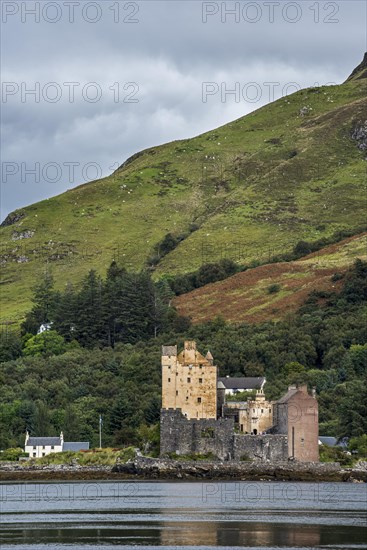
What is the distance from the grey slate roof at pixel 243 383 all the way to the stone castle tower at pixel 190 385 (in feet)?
55.7

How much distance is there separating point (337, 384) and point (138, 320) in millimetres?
50623

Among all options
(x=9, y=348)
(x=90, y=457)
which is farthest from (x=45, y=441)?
(x=9, y=348)

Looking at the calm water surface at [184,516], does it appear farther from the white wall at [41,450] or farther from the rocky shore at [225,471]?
the white wall at [41,450]

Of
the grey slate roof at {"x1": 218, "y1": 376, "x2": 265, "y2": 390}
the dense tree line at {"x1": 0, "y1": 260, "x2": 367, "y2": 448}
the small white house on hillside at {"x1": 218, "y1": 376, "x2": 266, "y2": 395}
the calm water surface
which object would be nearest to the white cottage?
the dense tree line at {"x1": 0, "y1": 260, "x2": 367, "y2": 448}

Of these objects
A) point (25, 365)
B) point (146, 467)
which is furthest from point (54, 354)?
→ point (146, 467)

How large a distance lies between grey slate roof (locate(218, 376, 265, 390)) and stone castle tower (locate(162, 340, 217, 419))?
16988mm

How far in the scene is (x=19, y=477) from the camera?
134 m

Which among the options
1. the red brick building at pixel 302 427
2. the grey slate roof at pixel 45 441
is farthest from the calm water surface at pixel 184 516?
the grey slate roof at pixel 45 441

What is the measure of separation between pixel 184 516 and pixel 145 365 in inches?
2773

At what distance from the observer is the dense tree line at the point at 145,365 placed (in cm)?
14462

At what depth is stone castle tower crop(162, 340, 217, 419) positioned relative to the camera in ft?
439

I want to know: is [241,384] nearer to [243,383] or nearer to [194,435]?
[243,383]

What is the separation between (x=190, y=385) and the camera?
134625 millimetres

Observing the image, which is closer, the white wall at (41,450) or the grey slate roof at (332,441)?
the grey slate roof at (332,441)
